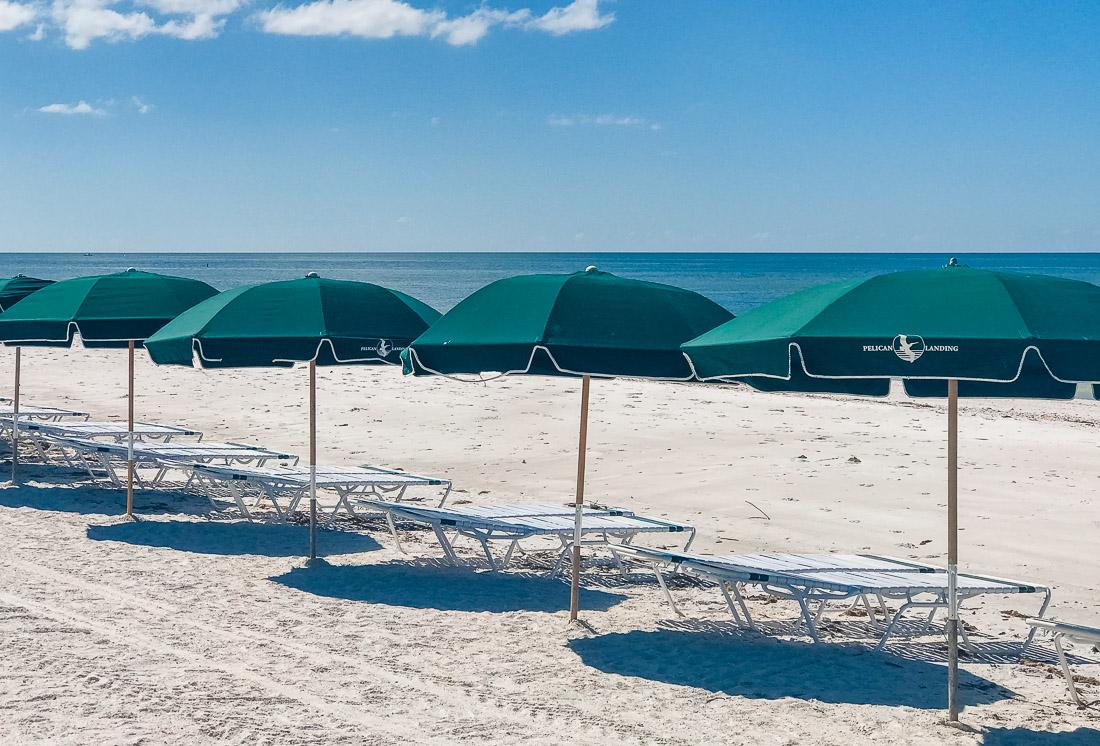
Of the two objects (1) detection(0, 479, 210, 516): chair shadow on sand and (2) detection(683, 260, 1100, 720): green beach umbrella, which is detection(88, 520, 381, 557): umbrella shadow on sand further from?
(2) detection(683, 260, 1100, 720): green beach umbrella

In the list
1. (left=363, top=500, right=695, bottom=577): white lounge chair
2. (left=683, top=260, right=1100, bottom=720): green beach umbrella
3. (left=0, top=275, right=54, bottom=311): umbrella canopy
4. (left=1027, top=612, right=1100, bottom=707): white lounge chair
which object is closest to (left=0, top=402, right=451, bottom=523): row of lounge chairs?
(left=363, top=500, right=695, bottom=577): white lounge chair

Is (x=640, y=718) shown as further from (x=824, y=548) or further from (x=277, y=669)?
(x=824, y=548)

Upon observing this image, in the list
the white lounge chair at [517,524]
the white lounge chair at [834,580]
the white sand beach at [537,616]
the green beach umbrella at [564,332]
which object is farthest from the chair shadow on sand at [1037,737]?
the white lounge chair at [517,524]

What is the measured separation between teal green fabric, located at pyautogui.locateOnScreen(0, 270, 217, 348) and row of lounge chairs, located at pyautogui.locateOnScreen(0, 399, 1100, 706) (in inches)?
52.1

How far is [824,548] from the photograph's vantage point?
807 cm

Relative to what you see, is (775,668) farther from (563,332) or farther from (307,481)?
(307,481)

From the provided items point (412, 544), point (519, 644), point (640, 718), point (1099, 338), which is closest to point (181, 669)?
point (519, 644)

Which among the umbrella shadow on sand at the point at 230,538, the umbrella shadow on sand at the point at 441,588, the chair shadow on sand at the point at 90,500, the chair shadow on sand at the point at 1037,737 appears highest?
the chair shadow on sand at the point at 1037,737

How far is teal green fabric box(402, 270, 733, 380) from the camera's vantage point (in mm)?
5062

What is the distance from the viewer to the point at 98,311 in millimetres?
8000

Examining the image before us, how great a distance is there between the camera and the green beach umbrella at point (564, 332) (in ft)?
16.6

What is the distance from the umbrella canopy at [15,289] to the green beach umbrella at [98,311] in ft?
7.93

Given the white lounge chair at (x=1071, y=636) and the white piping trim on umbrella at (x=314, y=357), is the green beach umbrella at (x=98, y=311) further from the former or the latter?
the white lounge chair at (x=1071, y=636)

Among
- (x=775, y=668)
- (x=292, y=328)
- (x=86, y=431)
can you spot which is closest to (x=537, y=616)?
(x=775, y=668)
